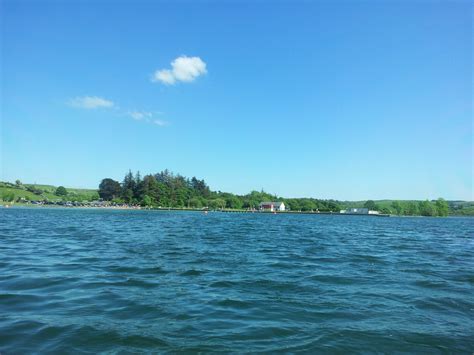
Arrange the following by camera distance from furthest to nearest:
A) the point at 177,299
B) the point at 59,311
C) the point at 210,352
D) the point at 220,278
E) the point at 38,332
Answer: the point at 220,278 → the point at 177,299 → the point at 59,311 → the point at 38,332 → the point at 210,352

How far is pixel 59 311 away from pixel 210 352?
4.71m

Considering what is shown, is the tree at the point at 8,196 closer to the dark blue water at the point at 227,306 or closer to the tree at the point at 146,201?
the tree at the point at 146,201

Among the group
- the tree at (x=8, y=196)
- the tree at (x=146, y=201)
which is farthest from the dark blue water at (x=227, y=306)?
the tree at (x=8, y=196)

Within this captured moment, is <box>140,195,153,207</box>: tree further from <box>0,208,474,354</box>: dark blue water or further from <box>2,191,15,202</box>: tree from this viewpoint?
<box>0,208,474,354</box>: dark blue water

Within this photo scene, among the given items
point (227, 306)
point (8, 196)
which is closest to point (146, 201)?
point (8, 196)

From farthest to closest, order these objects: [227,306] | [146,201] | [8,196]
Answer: [146,201] < [8,196] < [227,306]

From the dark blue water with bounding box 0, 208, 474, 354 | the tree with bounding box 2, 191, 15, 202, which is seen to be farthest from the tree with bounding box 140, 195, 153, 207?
the dark blue water with bounding box 0, 208, 474, 354

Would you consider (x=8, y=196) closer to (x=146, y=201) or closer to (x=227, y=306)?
(x=146, y=201)

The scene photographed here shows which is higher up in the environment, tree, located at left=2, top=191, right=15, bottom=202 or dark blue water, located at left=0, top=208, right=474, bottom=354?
tree, located at left=2, top=191, right=15, bottom=202

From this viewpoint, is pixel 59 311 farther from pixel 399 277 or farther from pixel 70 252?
pixel 399 277

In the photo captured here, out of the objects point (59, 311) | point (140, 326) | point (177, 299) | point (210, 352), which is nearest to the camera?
point (210, 352)

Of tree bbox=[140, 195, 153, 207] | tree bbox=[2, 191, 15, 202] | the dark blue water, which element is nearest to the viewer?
the dark blue water

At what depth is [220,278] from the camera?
529 inches

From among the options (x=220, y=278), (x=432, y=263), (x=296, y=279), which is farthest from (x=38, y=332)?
(x=432, y=263)
